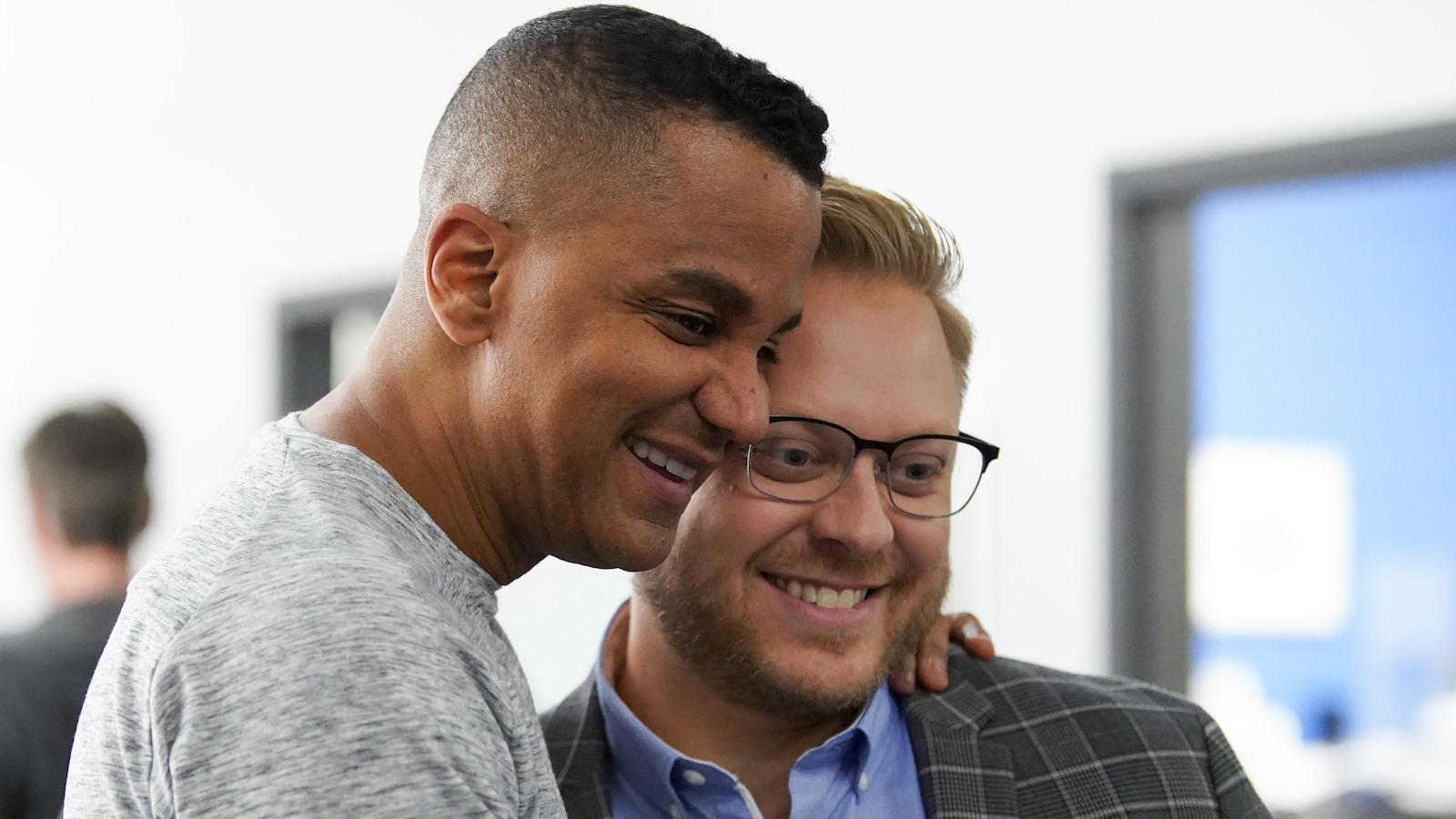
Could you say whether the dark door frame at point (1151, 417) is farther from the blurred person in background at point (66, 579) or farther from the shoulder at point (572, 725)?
the blurred person in background at point (66, 579)

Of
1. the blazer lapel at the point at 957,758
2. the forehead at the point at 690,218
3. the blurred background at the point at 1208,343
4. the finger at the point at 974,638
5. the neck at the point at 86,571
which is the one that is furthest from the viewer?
the blurred background at the point at 1208,343

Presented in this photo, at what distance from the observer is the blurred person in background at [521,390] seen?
34.8 inches

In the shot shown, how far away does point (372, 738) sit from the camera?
80cm

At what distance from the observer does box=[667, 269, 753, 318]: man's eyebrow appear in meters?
1.05

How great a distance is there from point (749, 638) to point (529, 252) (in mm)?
538

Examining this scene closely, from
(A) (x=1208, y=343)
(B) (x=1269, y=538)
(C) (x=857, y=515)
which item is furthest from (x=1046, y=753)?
(A) (x=1208, y=343)

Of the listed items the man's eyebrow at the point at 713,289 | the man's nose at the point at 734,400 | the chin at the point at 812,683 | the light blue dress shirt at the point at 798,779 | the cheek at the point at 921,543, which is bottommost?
the light blue dress shirt at the point at 798,779

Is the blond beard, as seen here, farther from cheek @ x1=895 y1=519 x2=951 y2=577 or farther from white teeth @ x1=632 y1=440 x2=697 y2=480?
white teeth @ x1=632 y1=440 x2=697 y2=480

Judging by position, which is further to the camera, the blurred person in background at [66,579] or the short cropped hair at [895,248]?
the blurred person in background at [66,579]

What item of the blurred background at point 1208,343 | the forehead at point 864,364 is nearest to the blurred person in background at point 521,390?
the forehead at point 864,364

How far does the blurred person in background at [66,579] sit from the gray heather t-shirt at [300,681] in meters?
1.54

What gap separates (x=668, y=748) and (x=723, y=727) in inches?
3.7

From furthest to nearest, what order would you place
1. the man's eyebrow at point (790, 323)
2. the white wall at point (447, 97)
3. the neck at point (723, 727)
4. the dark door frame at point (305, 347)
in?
1. the dark door frame at point (305, 347)
2. the white wall at point (447, 97)
3. the neck at point (723, 727)
4. the man's eyebrow at point (790, 323)

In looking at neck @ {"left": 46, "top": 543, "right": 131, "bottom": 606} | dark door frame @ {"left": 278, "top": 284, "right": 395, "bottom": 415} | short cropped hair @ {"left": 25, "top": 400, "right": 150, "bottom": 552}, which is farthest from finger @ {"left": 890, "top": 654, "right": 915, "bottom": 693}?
dark door frame @ {"left": 278, "top": 284, "right": 395, "bottom": 415}
